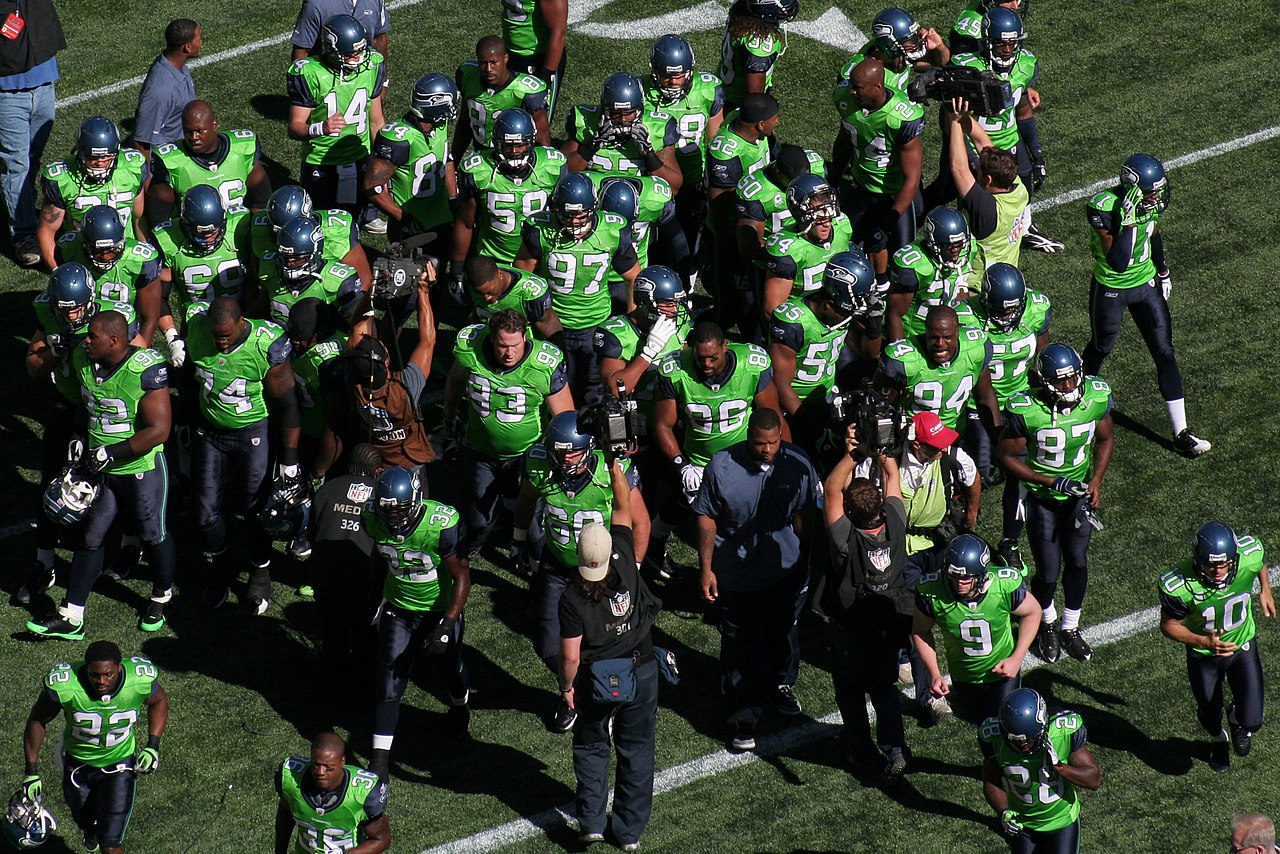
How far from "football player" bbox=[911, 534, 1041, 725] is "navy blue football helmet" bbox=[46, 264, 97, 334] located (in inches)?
189

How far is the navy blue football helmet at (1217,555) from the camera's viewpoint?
376 inches

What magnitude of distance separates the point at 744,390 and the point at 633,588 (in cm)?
169

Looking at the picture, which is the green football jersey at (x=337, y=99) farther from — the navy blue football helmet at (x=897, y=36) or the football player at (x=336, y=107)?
the navy blue football helmet at (x=897, y=36)

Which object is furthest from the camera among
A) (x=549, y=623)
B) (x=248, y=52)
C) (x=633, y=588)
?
(x=248, y=52)

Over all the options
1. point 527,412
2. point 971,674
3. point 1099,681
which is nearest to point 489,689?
point 527,412

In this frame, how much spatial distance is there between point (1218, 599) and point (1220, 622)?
13cm

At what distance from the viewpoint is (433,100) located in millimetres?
12453

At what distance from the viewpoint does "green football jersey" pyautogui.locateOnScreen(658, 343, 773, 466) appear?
412 inches

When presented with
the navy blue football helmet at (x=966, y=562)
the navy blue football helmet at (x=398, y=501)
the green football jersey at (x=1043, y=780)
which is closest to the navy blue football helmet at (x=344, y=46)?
the navy blue football helmet at (x=398, y=501)

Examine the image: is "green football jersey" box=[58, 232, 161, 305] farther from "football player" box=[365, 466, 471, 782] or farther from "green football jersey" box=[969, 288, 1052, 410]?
"green football jersey" box=[969, 288, 1052, 410]

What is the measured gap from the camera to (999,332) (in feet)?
36.1

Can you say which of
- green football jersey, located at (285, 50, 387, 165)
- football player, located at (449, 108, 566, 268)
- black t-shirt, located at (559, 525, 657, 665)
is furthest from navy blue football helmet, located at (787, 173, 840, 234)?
green football jersey, located at (285, 50, 387, 165)

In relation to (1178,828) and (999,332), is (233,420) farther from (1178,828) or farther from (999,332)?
(1178,828)

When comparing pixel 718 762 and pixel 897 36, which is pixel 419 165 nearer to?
pixel 897 36
